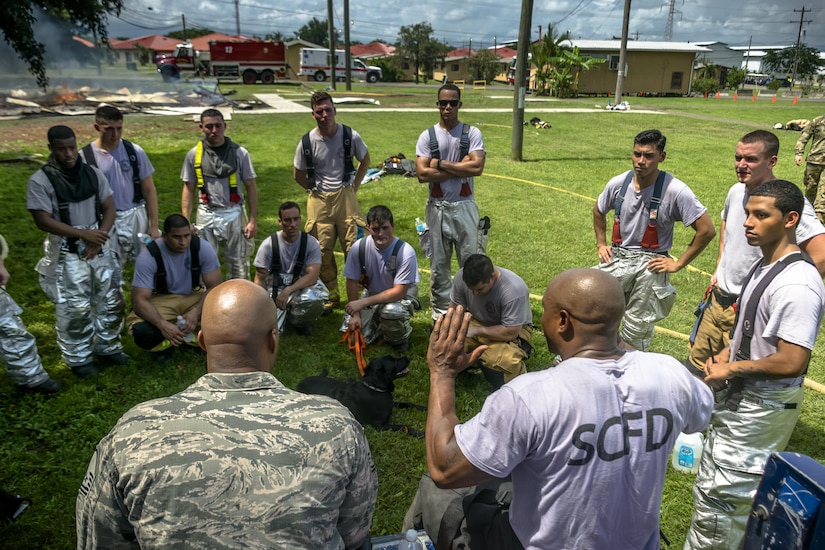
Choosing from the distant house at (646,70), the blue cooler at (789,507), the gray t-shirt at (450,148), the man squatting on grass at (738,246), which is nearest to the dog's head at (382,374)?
the gray t-shirt at (450,148)

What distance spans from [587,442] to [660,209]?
3.54 meters

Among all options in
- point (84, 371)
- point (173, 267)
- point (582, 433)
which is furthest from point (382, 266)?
point (582, 433)

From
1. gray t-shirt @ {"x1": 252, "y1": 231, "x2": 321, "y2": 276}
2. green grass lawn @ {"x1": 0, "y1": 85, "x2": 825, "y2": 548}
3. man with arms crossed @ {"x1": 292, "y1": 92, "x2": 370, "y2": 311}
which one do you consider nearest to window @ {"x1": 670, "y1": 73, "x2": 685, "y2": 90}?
green grass lawn @ {"x1": 0, "y1": 85, "x2": 825, "y2": 548}

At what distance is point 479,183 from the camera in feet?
43.7

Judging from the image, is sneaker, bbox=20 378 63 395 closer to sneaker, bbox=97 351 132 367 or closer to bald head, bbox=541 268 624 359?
sneaker, bbox=97 351 132 367

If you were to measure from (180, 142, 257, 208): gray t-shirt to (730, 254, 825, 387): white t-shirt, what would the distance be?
17.0 feet

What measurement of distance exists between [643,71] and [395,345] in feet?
163

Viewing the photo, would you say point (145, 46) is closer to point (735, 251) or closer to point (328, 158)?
point (328, 158)

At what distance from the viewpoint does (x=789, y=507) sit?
5.57 feet

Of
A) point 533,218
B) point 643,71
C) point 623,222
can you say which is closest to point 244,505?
point 623,222

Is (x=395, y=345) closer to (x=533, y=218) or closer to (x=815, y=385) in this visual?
(x=815, y=385)

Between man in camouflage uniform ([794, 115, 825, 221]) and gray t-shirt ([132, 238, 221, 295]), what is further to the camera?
man in camouflage uniform ([794, 115, 825, 221])

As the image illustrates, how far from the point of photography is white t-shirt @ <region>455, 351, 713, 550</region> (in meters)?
1.93

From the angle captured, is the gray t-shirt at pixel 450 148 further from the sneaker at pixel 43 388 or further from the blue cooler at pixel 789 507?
the blue cooler at pixel 789 507
